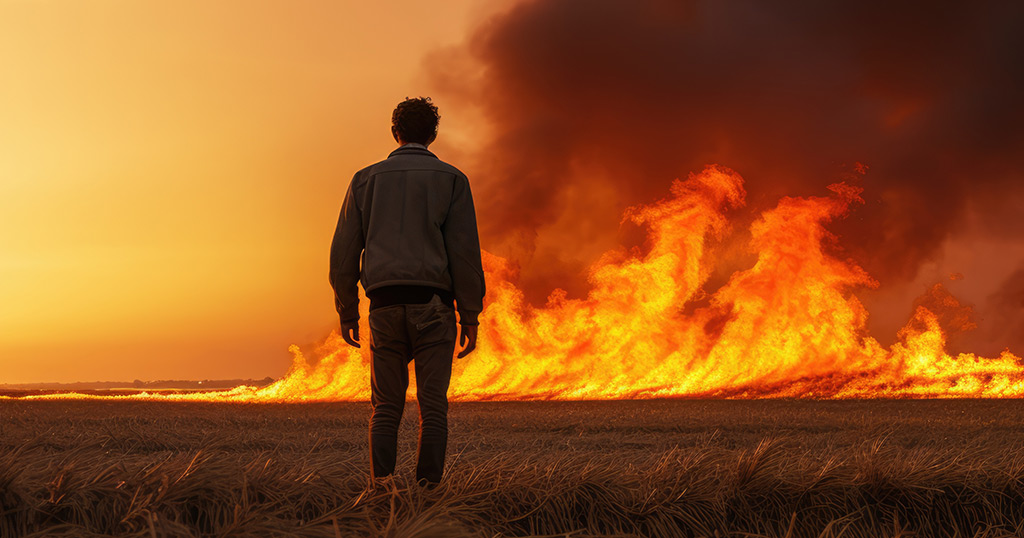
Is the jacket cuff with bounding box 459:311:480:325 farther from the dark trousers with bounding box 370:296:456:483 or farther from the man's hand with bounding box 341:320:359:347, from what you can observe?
the man's hand with bounding box 341:320:359:347

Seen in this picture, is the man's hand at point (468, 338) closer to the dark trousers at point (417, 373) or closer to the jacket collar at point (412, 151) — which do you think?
the dark trousers at point (417, 373)

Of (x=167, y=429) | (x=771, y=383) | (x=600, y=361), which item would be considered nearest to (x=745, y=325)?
(x=771, y=383)

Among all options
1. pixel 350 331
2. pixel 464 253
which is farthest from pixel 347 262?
pixel 464 253

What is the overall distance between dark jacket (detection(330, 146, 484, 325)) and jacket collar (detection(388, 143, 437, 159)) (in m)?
0.01

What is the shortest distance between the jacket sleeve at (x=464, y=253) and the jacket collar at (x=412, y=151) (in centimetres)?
30

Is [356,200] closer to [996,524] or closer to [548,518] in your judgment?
[548,518]

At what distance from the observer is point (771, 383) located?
148 feet

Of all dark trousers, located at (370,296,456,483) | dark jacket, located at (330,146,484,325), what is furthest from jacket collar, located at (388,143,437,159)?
dark trousers, located at (370,296,456,483)

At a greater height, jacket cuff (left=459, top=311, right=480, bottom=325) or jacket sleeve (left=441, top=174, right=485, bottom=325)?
jacket sleeve (left=441, top=174, right=485, bottom=325)

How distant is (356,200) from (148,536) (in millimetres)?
2445

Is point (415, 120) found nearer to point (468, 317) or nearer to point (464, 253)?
point (464, 253)

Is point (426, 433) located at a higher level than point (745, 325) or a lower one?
lower

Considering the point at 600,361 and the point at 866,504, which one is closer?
the point at 866,504

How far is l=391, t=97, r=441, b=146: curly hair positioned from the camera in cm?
551
